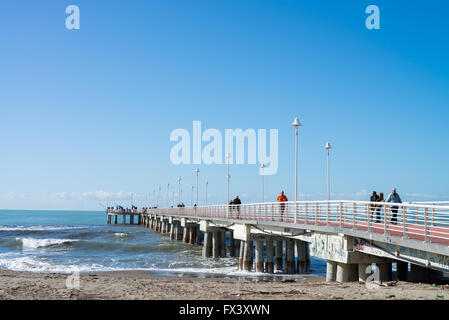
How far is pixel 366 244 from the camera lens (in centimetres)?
1446

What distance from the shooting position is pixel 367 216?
1437 centimetres

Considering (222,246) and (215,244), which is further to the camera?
(222,246)

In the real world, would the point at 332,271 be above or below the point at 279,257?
above

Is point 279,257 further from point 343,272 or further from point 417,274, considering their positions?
point 417,274

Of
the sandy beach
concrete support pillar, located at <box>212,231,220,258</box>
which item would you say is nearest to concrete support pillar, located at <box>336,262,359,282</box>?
the sandy beach

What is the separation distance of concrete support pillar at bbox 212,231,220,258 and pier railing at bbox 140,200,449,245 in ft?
6.34

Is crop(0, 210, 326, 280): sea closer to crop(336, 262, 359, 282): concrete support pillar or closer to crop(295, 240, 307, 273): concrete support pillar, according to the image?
crop(295, 240, 307, 273): concrete support pillar

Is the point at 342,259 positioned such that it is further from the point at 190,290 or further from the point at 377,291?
the point at 190,290

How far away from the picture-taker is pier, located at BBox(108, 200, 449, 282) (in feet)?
38.3

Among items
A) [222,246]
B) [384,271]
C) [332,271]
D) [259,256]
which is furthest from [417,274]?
[222,246]

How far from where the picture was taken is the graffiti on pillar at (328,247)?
50.5 ft

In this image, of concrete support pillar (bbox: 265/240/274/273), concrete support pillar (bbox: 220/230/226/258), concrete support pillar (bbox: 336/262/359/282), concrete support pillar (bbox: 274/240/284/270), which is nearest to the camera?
concrete support pillar (bbox: 336/262/359/282)

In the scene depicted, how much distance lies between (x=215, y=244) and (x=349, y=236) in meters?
19.8
